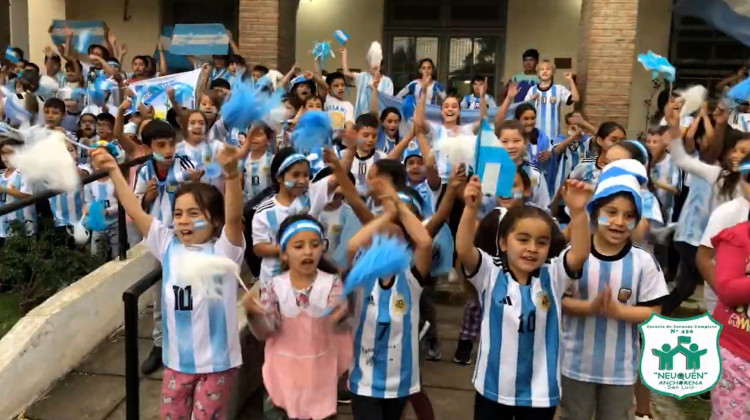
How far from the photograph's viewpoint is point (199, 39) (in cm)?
946

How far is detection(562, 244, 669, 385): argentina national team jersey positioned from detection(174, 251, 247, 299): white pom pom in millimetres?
1454

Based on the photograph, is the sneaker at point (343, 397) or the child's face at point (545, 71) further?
the child's face at point (545, 71)

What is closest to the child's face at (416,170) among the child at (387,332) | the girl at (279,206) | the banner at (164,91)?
the girl at (279,206)

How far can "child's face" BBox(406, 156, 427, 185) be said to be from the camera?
478 cm

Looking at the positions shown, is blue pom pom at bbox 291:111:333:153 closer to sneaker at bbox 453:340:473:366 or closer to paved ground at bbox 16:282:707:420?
paved ground at bbox 16:282:707:420

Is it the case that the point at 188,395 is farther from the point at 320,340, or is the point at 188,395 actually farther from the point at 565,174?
the point at 565,174

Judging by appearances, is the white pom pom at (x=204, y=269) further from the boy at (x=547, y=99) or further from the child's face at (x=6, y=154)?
the boy at (x=547, y=99)

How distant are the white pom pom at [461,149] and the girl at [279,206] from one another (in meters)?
0.86

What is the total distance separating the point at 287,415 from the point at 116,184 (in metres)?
1.34

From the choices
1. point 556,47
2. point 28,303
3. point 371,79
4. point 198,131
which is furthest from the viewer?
point 556,47

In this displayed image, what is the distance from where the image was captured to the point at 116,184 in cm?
326

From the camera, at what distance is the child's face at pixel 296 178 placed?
381 centimetres

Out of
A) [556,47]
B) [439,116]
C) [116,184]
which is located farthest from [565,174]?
[556,47]

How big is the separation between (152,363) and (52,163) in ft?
5.49
